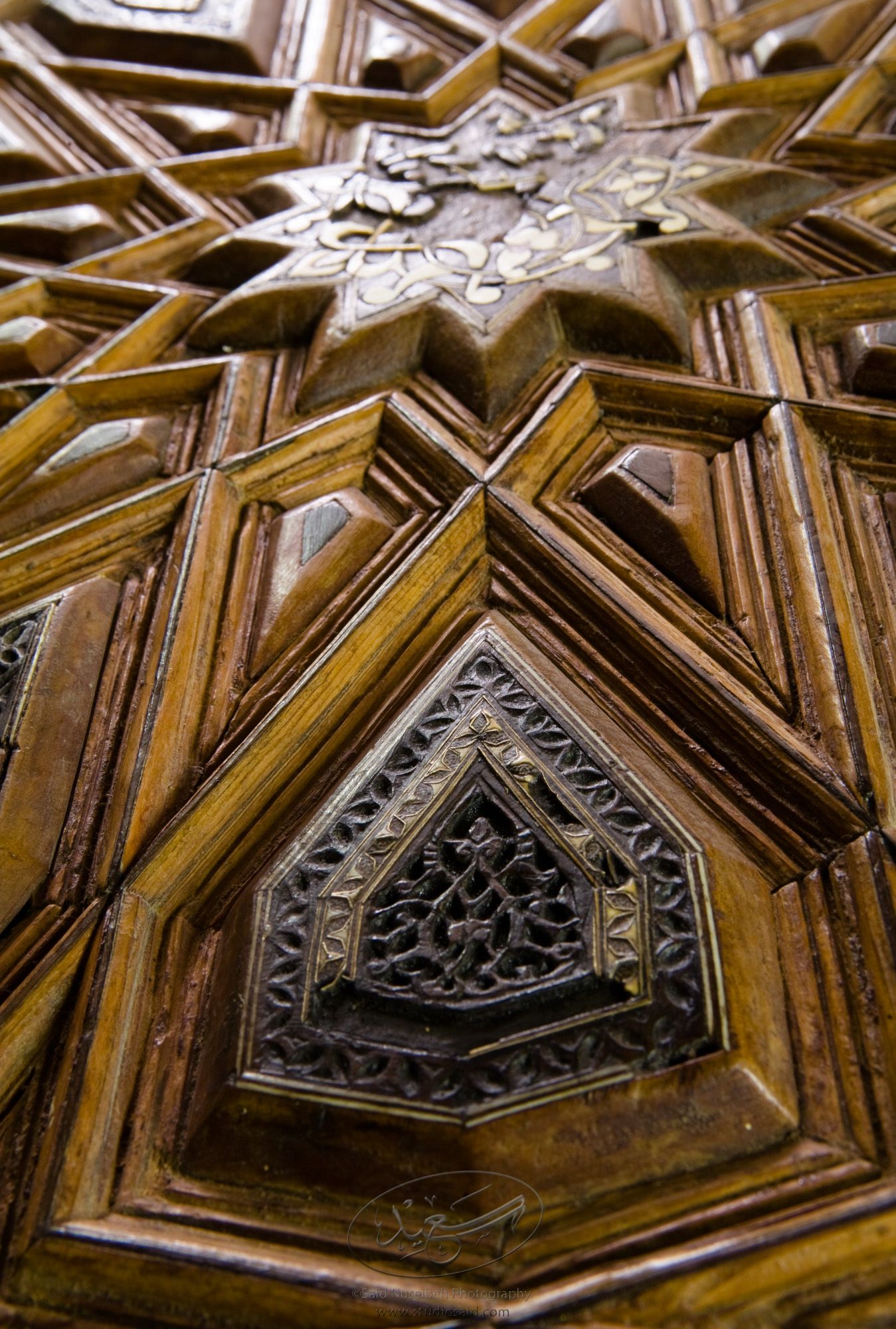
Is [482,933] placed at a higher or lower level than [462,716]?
lower

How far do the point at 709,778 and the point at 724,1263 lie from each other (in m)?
0.54

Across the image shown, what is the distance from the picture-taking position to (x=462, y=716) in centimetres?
136

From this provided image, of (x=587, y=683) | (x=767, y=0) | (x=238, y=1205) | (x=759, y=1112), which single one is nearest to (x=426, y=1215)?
(x=238, y=1205)

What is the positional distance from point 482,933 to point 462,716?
302 mm

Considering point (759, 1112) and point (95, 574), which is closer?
point (759, 1112)

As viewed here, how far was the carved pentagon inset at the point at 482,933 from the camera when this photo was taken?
107 centimetres

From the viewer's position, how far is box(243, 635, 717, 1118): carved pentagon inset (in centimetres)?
107

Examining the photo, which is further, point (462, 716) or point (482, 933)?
point (462, 716)

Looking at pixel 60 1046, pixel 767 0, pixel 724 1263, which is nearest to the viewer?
pixel 724 1263

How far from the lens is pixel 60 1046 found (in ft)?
3.76

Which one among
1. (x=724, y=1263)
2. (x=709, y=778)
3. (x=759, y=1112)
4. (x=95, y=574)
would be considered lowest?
(x=724, y=1263)

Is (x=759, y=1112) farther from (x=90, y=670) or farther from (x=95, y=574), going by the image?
(x=95, y=574)

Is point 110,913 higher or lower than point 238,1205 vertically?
higher

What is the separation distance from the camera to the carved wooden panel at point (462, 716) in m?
1.00
